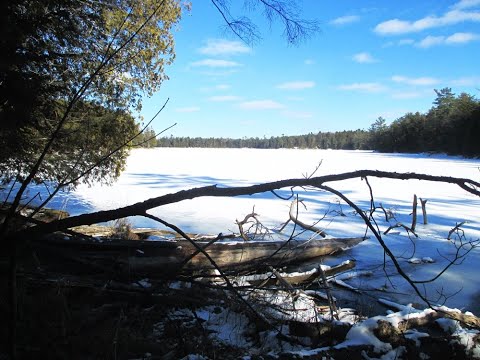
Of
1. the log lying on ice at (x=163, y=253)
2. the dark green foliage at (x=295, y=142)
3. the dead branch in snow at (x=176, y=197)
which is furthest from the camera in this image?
the dark green foliage at (x=295, y=142)

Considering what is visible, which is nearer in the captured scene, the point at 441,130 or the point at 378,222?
the point at 378,222

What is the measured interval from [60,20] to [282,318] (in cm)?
409

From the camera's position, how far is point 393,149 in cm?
6650

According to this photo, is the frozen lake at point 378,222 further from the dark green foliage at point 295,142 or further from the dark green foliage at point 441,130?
the dark green foliage at point 295,142

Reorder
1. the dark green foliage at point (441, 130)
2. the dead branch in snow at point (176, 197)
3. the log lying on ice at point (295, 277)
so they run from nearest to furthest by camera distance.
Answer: the dead branch in snow at point (176, 197)
the log lying on ice at point (295, 277)
the dark green foliage at point (441, 130)

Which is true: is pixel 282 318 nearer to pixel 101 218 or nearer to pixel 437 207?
pixel 101 218

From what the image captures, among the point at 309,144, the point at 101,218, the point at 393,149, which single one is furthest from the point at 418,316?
the point at 309,144

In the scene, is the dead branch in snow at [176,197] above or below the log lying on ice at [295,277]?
above

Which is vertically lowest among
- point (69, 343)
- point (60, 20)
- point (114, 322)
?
point (114, 322)

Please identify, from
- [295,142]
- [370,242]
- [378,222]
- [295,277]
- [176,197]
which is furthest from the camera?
[295,142]

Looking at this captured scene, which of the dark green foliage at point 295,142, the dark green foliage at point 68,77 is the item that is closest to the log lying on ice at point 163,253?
the dark green foliage at point 68,77

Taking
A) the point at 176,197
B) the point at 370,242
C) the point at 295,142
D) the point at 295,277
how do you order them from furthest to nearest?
the point at 295,142, the point at 370,242, the point at 295,277, the point at 176,197

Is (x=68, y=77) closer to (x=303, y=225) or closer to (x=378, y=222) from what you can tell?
(x=303, y=225)

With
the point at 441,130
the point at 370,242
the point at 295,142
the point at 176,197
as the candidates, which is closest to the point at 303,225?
the point at 176,197
